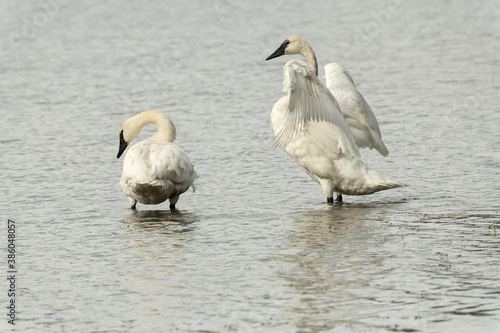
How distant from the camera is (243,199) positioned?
1110 cm

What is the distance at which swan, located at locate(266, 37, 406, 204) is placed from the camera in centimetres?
1026

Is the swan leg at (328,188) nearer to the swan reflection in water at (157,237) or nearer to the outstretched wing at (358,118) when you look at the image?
the outstretched wing at (358,118)

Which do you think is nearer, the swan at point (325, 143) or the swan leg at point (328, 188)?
the swan at point (325, 143)

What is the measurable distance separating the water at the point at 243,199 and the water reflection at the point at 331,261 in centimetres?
2

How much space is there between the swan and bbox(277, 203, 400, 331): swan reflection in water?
0.88 feet

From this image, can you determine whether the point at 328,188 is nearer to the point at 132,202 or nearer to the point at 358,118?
the point at 358,118

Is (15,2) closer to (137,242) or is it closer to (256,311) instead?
(137,242)

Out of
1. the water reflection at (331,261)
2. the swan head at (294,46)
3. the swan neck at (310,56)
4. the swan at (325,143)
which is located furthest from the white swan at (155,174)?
the swan head at (294,46)

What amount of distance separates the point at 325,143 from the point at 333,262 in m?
2.93

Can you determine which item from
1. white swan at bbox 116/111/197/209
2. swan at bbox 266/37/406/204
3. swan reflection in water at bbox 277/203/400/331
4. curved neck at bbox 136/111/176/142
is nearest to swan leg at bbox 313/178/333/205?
swan at bbox 266/37/406/204

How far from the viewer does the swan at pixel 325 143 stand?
1026 centimetres

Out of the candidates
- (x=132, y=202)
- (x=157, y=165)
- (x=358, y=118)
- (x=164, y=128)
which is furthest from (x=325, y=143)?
(x=132, y=202)

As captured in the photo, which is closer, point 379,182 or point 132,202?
point 379,182

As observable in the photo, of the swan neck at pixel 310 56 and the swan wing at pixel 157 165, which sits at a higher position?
the swan neck at pixel 310 56
